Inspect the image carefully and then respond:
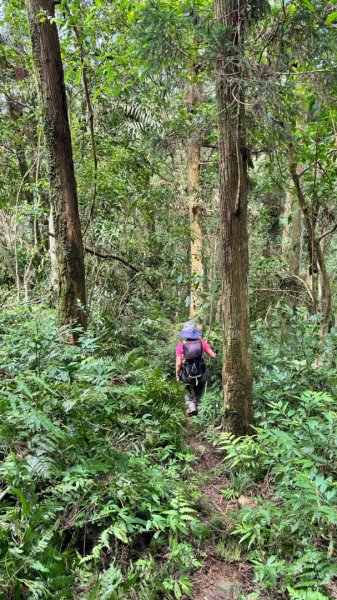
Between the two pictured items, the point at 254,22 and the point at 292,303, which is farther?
the point at 292,303

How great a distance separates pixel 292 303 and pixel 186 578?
729 centimetres

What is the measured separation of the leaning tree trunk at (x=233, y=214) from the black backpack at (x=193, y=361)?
1033 mm

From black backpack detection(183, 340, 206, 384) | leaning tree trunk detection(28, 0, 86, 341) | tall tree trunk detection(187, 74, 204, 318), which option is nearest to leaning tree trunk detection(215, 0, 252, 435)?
black backpack detection(183, 340, 206, 384)

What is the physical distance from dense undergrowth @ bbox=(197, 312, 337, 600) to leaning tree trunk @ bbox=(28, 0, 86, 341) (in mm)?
2547

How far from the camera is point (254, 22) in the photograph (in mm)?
4371

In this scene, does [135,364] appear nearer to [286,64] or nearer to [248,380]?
[248,380]

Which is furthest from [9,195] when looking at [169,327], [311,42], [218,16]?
[311,42]

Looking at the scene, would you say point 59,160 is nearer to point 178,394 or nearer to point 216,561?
point 178,394

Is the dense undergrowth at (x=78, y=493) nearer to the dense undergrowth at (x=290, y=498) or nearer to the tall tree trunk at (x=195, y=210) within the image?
the dense undergrowth at (x=290, y=498)

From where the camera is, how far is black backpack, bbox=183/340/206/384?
5875 millimetres

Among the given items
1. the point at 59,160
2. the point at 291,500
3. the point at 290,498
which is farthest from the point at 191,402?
the point at 59,160

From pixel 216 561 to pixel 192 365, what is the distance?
9.55 feet

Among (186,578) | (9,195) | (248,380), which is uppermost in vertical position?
(9,195)

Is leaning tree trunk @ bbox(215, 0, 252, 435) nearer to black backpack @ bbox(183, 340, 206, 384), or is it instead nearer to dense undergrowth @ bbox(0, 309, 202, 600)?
black backpack @ bbox(183, 340, 206, 384)
